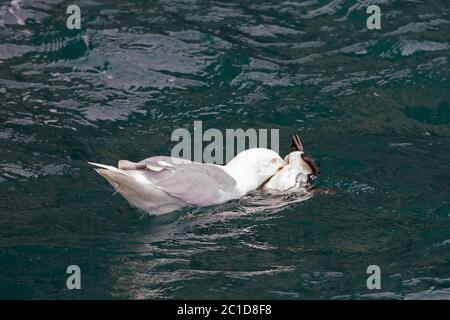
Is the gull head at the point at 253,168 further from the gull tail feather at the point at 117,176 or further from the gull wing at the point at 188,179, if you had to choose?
the gull tail feather at the point at 117,176

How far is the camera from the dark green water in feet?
25.9

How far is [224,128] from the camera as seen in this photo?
34.9ft

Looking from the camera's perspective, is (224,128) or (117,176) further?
(224,128)

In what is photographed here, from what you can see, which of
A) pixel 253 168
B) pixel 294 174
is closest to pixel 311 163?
pixel 294 174

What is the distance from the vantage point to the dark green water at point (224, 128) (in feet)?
25.9

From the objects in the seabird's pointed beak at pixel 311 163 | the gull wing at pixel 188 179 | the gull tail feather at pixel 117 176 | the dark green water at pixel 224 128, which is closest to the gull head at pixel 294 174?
the seabird's pointed beak at pixel 311 163

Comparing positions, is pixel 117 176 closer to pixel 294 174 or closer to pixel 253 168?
pixel 253 168

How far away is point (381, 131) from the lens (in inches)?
419

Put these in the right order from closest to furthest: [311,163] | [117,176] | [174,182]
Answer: [117,176]
[174,182]
[311,163]

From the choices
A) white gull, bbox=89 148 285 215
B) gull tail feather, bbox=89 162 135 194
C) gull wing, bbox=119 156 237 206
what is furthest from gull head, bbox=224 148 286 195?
gull tail feather, bbox=89 162 135 194

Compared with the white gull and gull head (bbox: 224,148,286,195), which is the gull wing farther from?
gull head (bbox: 224,148,286,195)

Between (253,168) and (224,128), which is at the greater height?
(224,128)
